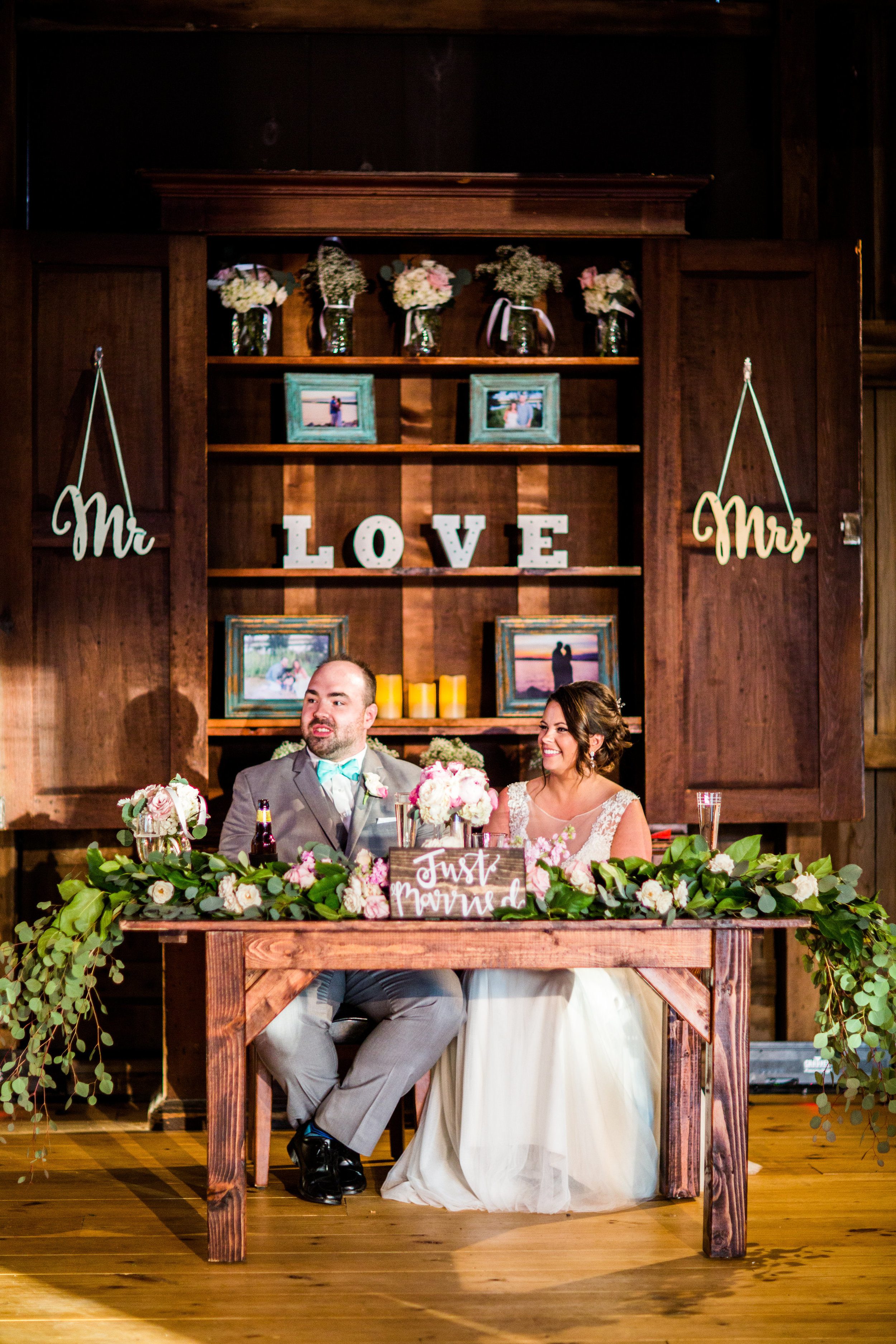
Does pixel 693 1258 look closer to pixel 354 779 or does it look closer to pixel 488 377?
pixel 354 779

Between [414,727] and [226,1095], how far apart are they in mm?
1545

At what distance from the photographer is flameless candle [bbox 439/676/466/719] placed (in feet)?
13.1

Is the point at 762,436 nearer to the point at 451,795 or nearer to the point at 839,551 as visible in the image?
the point at 839,551

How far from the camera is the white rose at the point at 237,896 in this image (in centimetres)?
256

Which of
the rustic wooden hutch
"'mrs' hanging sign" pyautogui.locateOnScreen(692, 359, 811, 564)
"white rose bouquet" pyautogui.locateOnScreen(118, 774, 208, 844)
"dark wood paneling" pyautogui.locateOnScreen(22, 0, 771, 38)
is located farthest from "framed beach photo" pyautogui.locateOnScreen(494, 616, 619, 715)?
"dark wood paneling" pyautogui.locateOnScreen(22, 0, 771, 38)

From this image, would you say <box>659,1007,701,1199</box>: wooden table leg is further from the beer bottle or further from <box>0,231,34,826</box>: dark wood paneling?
<box>0,231,34,826</box>: dark wood paneling

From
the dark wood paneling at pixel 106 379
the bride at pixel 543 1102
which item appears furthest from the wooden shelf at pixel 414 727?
the bride at pixel 543 1102

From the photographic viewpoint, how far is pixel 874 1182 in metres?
3.09

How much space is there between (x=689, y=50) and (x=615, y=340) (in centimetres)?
107

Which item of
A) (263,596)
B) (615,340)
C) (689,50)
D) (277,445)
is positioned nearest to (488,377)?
(615,340)

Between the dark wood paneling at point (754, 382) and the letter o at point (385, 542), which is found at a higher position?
the dark wood paneling at point (754, 382)

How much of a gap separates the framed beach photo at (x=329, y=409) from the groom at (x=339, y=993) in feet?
2.75

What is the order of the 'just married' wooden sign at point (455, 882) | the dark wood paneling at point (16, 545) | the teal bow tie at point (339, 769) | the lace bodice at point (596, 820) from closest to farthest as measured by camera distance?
the 'just married' wooden sign at point (455, 882), the lace bodice at point (596, 820), the teal bow tie at point (339, 769), the dark wood paneling at point (16, 545)

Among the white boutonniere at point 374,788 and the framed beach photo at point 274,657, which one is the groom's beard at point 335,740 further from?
the framed beach photo at point 274,657
